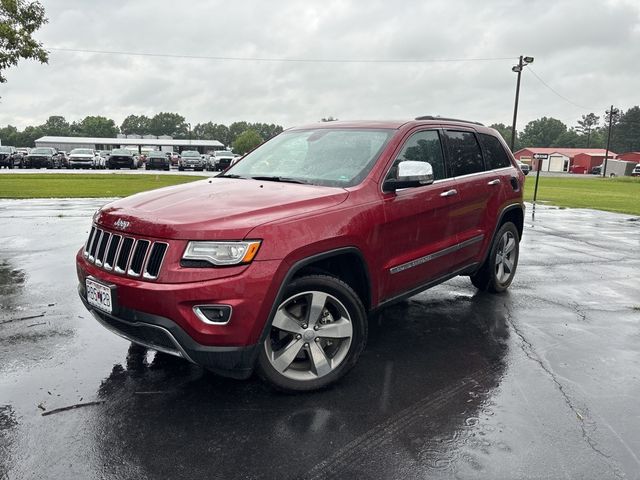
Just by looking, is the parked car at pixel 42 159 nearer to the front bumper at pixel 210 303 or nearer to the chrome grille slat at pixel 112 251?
the chrome grille slat at pixel 112 251

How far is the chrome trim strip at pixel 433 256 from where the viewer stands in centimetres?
402

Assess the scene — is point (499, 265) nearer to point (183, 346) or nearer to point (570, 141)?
point (183, 346)

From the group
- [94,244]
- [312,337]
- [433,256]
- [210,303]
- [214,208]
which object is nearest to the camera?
[210,303]

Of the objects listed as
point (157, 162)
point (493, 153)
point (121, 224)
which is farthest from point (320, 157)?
point (157, 162)

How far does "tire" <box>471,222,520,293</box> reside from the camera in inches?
223

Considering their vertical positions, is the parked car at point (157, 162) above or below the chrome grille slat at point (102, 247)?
below

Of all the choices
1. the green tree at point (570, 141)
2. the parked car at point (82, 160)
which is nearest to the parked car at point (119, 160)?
the parked car at point (82, 160)

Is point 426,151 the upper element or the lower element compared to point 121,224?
upper

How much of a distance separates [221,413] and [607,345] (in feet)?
10.8

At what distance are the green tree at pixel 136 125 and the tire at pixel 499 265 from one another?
529 feet

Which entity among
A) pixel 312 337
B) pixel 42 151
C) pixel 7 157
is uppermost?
pixel 42 151

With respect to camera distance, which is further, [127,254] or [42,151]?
[42,151]

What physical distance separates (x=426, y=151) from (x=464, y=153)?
75 centimetres

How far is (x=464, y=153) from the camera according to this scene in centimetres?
513
